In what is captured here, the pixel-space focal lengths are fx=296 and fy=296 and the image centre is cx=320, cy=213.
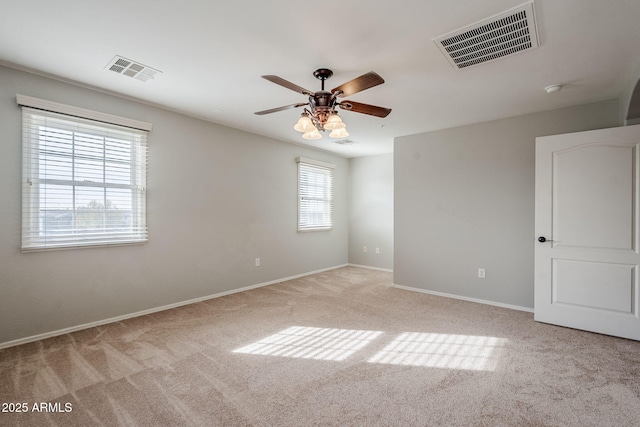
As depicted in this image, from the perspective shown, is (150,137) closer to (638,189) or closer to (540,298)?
(540,298)

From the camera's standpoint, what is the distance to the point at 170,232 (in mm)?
3777

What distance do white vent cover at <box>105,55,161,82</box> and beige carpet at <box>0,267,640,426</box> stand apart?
2527 mm

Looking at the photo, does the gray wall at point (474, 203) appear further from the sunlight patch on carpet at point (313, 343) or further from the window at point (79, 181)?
the window at point (79, 181)

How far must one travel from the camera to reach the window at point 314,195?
5.61 meters

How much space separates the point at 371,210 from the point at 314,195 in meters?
1.36

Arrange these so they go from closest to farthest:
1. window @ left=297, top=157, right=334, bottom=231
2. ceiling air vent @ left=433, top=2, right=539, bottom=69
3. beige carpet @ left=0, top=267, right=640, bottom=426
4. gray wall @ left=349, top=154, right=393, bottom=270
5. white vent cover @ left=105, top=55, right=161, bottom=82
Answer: beige carpet @ left=0, top=267, right=640, bottom=426
ceiling air vent @ left=433, top=2, right=539, bottom=69
white vent cover @ left=105, top=55, right=161, bottom=82
window @ left=297, top=157, right=334, bottom=231
gray wall @ left=349, top=154, right=393, bottom=270

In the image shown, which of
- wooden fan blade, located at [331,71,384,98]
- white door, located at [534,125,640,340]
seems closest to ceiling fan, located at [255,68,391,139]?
wooden fan blade, located at [331,71,384,98]

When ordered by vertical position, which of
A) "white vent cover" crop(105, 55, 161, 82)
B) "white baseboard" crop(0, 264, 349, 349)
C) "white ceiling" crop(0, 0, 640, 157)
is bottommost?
"white baseboard" crop(0, 264, 349, 349)

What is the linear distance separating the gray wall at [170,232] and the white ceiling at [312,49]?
429 mm

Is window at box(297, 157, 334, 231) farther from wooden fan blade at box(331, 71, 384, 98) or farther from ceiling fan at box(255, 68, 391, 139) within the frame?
wooden fan blade at box(331, 71, 384, 98)

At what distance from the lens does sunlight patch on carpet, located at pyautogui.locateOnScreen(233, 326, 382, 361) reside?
2.59 meters

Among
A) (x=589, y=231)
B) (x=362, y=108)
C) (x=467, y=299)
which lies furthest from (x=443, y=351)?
(x=362, y=108)

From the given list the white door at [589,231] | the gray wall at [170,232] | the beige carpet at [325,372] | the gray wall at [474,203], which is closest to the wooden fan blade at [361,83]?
Answer: the beige carpet at [325,372]

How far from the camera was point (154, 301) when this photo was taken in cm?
362
